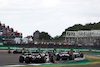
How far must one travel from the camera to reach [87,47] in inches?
1757

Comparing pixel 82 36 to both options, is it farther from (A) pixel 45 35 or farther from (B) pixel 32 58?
(B) pixel 32 58

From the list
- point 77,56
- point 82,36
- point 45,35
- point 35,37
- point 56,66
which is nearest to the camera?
point 56,66

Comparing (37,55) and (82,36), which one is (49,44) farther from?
(82,36)

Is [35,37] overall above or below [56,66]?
above

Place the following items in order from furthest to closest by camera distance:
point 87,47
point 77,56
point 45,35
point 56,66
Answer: point 45,35 < point 87,47 < point 77,56 < point 56,66

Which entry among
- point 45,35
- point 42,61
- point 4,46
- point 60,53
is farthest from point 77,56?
point 45,35

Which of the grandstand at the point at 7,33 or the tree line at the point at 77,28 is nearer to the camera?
the grandstand at the point at 7,33

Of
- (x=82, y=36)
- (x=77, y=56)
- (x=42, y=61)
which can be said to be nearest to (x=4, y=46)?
(x=77, y=56)

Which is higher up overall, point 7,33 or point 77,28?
point 77,28

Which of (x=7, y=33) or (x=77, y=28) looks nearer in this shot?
(x=7, y=33)

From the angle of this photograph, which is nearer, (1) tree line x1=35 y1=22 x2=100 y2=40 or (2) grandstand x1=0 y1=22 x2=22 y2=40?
(2) grandstand x1=0 y1=22 x2=22 y2=40

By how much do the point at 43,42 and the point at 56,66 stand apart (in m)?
31.7

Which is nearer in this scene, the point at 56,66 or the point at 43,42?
the point at 56,66

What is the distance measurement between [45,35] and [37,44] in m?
87.3
